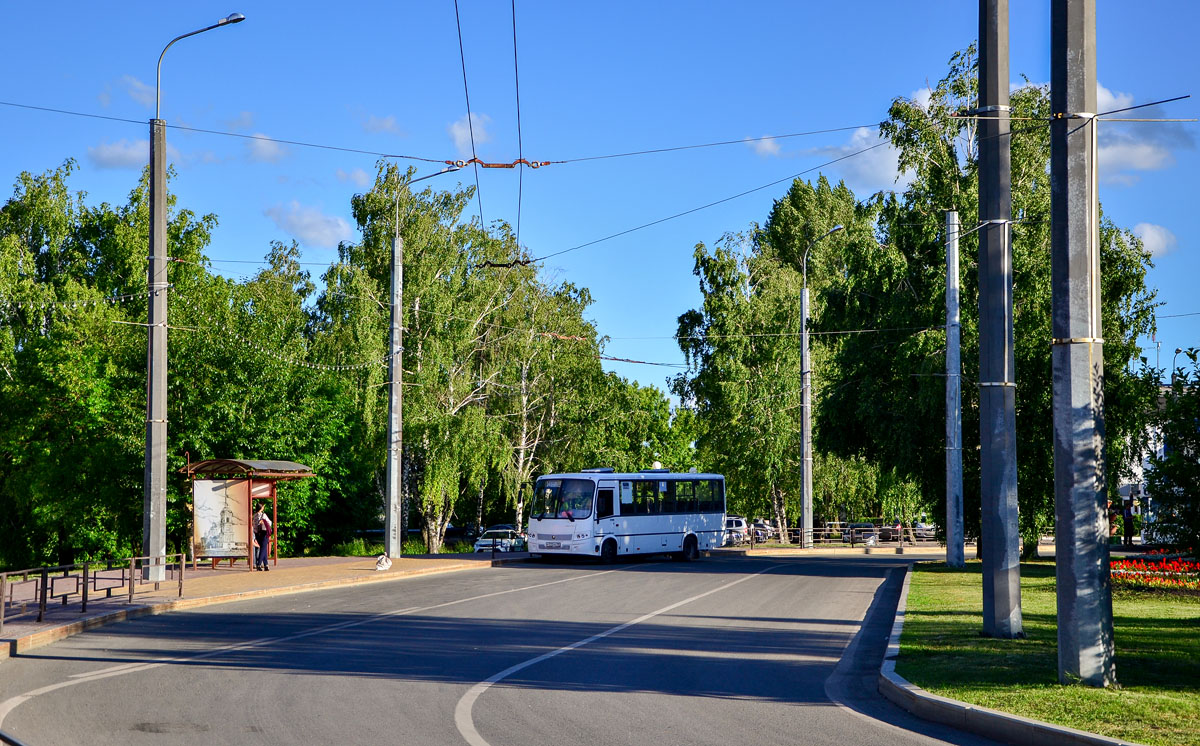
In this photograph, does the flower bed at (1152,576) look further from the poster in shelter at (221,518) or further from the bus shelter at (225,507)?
the poster in shelter at (221,518)

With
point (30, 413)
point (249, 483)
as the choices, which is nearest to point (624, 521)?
point (249, 483)

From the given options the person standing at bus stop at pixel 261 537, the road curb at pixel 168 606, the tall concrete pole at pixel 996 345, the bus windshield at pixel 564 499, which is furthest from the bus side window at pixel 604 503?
the tall concrete pole at pixel 996 345

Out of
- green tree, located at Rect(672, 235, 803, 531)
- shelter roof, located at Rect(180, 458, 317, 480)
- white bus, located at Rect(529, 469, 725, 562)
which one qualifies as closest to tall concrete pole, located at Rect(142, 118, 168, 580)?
shelter roof, located at Rect(180, 458, 317, 480)

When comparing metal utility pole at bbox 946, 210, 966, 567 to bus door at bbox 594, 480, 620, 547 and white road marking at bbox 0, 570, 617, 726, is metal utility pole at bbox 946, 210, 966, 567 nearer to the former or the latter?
bus door at bbox 594, 480, 620, 547

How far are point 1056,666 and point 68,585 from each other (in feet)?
53.9

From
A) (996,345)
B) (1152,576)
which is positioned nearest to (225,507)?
(996,345)

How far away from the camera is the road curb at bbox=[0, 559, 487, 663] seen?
561 inches

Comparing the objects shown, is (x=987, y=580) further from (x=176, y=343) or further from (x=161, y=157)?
(x=176, y=343)

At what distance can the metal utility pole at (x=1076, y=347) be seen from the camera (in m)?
10.0

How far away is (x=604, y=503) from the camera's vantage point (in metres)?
34.8

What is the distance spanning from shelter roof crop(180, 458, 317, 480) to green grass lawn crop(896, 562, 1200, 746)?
1624 cm

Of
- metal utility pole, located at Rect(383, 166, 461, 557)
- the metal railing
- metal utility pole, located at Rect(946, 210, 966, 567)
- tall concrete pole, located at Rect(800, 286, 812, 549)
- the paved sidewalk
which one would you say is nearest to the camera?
the paved sidewalk

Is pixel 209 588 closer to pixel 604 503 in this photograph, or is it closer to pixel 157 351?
pixel 157 351

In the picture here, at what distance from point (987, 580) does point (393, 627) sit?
832cm
